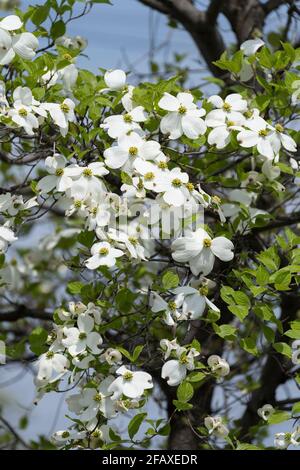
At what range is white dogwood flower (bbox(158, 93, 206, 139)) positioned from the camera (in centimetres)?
163

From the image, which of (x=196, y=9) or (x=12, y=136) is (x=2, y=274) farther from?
(x=196, y=9)

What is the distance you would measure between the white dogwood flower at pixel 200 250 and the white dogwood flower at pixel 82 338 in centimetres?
19

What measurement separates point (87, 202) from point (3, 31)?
0.35 meters

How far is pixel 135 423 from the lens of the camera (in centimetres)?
157

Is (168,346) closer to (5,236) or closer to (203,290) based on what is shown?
(203,290)

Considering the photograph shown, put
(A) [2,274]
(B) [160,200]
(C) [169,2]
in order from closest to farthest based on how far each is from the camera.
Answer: (B) [160,200] → (A) [2,274] → (C) [169,2]

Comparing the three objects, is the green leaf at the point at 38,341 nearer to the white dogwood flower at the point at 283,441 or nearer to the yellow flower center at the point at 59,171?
the yellow flower center at the point at 59,171

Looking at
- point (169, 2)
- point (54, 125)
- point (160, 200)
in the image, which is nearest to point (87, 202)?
point (160, 200)

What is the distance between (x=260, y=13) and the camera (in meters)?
2.67

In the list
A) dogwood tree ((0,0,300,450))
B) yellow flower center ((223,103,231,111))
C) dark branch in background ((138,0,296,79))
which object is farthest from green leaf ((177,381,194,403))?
dark branch in background ((138,0,296,79))

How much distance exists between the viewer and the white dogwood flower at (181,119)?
1.63 m

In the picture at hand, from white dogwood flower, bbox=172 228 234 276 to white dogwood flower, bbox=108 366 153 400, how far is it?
20cm

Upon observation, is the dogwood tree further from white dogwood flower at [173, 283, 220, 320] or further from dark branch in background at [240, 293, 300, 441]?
dark branch in background at [240, 293, 300, 441]
